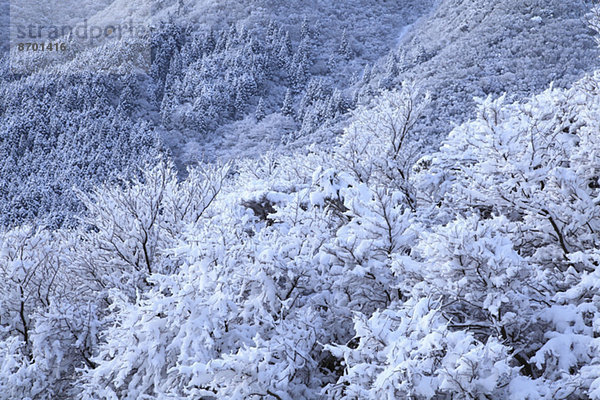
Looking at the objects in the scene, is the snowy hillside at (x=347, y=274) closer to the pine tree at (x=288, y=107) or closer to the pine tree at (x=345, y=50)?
the pine tree at (x=288, y=107)

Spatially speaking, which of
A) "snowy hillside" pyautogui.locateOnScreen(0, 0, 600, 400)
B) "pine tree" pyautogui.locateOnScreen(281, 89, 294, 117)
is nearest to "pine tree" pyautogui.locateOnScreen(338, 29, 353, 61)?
"pine tree" pyautogui.locateOnScreen(281, 89, 294, 117)

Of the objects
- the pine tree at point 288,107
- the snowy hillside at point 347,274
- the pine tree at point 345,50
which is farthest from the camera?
the pine tree at point 345,50

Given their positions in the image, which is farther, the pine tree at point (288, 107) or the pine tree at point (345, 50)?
the pine tree at point (345, 50)

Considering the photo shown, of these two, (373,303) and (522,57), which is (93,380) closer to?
(373,303)

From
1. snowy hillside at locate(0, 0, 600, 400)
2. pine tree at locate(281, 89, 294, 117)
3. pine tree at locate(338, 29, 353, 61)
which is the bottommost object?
pine tree at locate(281, 89, 294, 117)

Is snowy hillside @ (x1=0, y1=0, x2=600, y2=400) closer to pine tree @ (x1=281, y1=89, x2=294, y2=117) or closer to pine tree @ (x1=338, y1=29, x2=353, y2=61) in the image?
pine tree @ (x1=281, y1=89, x2=294, y2=117)

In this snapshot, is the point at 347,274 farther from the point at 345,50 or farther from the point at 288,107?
the point at 345,50

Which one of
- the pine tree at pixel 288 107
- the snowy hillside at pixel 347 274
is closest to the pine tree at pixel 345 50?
the pine tree at pixel 288 107

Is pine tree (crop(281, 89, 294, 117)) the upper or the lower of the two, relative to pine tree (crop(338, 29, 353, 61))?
lower

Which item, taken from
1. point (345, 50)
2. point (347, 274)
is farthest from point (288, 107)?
point (347, 274)

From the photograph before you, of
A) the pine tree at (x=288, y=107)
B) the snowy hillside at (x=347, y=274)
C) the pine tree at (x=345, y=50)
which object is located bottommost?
the pine tree at (x=288, y=107)

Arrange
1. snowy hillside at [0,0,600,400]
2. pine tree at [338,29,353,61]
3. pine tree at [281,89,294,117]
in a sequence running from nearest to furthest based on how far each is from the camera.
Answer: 1. snowy hillside at [0,0,600,400]
2. pine tree at [281,89,294,117]
3. pine tree at [338,29,353,61]

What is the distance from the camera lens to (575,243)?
8289mm

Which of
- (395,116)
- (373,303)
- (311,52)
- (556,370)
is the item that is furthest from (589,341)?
(311,52)
